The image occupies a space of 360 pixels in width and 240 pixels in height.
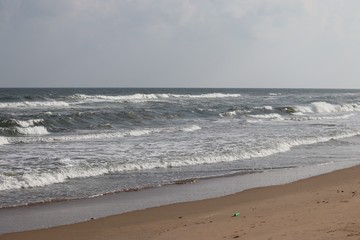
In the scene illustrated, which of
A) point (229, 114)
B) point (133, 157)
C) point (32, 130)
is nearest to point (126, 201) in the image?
point (133, 157)

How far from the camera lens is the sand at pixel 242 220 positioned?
6.19m

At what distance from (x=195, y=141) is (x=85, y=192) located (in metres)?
9.03

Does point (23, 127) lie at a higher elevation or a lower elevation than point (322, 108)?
lower

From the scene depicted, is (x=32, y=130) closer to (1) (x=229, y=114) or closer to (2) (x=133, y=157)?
(2) (x=133, y=157)

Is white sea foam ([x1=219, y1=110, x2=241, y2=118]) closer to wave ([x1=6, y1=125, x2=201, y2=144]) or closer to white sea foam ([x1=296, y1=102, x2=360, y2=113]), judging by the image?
white sea foam ([x1=296, y1=102, x2=360, y2=113])

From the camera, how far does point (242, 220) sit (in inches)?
282

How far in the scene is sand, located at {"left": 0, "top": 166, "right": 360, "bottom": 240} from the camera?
6.19 meters

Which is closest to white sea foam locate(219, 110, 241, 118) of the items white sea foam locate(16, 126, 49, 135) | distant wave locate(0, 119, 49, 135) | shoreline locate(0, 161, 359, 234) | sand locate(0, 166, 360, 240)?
distant wave locate(0, 119, 49, 135)

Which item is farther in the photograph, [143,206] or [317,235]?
[143,206]

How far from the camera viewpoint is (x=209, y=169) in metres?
12.9

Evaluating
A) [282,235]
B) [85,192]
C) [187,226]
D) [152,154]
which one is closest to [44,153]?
[152,154]

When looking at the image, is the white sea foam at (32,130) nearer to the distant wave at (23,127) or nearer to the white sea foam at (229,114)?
the distant wave at (23,127)

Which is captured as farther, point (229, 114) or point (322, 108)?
point (322, 108)

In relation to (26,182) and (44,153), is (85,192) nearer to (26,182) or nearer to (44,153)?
(26,182)
